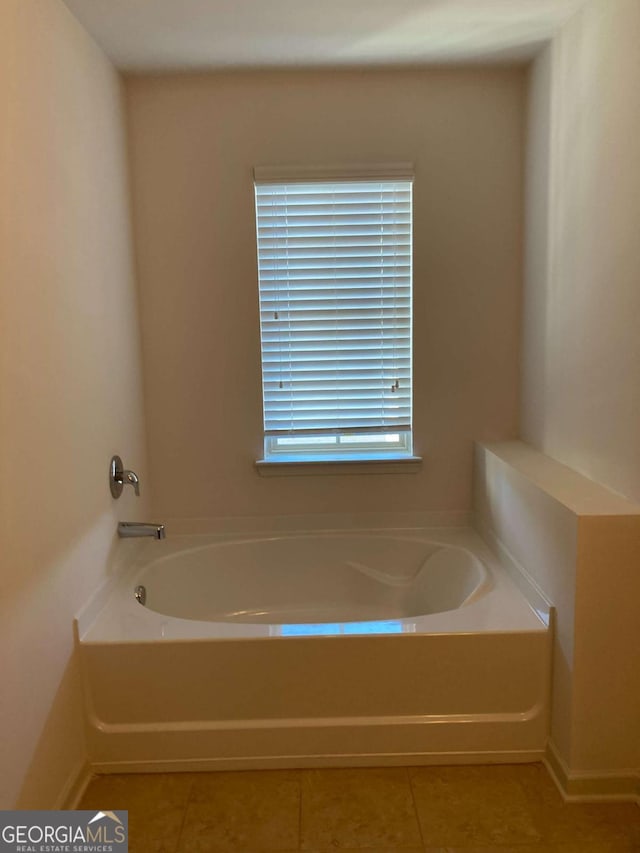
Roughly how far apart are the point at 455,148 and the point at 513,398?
108cm

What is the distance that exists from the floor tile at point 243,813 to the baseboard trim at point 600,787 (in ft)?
2.55

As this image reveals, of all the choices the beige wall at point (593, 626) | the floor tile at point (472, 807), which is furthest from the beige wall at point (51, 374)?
the beige wall at point (593, 626)

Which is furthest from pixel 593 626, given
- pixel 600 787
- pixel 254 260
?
pixel 254 260

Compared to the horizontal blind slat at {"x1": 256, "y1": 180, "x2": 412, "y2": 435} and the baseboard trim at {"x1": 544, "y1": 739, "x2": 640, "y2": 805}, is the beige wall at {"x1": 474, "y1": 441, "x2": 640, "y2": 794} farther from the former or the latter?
the horizontal blind slat at {"x1": 256, "y1": 180, "x2": 412, "y2": 435}

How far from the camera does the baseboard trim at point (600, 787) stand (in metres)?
1.82

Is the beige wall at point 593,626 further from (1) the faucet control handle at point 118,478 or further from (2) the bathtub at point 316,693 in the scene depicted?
(1) the faucet control handle at point 118,478

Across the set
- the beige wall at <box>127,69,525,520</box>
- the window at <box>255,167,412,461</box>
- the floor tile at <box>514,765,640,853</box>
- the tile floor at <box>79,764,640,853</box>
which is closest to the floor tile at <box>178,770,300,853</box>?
the tile floor at <box>79,764,640,853</box>

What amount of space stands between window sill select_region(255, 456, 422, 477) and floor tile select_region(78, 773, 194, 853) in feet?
4.09

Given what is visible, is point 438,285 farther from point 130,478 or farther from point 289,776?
point 289,776

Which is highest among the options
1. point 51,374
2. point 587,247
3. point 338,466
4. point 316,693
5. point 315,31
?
point 315,31

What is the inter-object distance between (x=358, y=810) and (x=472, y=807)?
0.32m

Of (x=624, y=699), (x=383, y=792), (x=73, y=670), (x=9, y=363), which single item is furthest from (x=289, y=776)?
(x=9, y=363)

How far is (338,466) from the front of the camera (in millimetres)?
2797

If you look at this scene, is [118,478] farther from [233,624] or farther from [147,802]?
[147,802]
